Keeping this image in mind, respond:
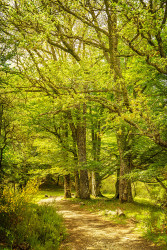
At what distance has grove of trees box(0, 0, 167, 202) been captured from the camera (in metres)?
5.36

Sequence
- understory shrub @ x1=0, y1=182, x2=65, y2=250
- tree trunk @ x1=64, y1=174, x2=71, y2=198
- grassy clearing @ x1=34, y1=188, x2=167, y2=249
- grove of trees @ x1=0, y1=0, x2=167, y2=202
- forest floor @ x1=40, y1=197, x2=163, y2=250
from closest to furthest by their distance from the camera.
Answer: understory shrub @ x1=0, y1=182, x2=65, y2=250
forest floor @ x1=40, y1=197, x2=163, y2=250
grassy clearing @ x1=34, y1=188, x2=167, y2=249
grove of trees @ x1=0, y1=0, x2=167, y2=202
tree trunk @ x1=64, y1=174, x2=71, y2=198

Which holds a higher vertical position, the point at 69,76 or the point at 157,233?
the point at 69,76

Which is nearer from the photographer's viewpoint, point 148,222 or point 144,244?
point 144,244

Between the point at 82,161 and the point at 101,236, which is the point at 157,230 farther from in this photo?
the point at 82,161

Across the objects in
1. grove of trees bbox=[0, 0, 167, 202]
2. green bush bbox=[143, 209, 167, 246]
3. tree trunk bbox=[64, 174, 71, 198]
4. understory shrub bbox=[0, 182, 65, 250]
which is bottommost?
tree trunk bbox=[64, 174, 71, 198]

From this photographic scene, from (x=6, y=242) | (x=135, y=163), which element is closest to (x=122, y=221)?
(x=135, y=163)

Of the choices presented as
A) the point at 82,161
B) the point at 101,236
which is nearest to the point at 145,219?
the point at 101,236

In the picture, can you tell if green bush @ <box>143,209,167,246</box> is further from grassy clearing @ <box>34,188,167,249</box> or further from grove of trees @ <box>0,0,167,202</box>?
grove of trees @ <box>0,0,167,202</box>

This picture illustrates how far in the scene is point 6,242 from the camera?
13.3 ft

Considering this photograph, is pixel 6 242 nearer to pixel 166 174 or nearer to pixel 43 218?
pixel 43 218

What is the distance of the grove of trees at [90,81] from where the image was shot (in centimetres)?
536

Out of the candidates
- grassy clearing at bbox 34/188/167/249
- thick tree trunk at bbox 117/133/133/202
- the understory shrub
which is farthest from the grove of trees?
grassy clearing at bbox 34/188/167/249

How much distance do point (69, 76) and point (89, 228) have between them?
20.0ft

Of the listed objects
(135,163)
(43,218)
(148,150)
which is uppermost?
(148,150)
